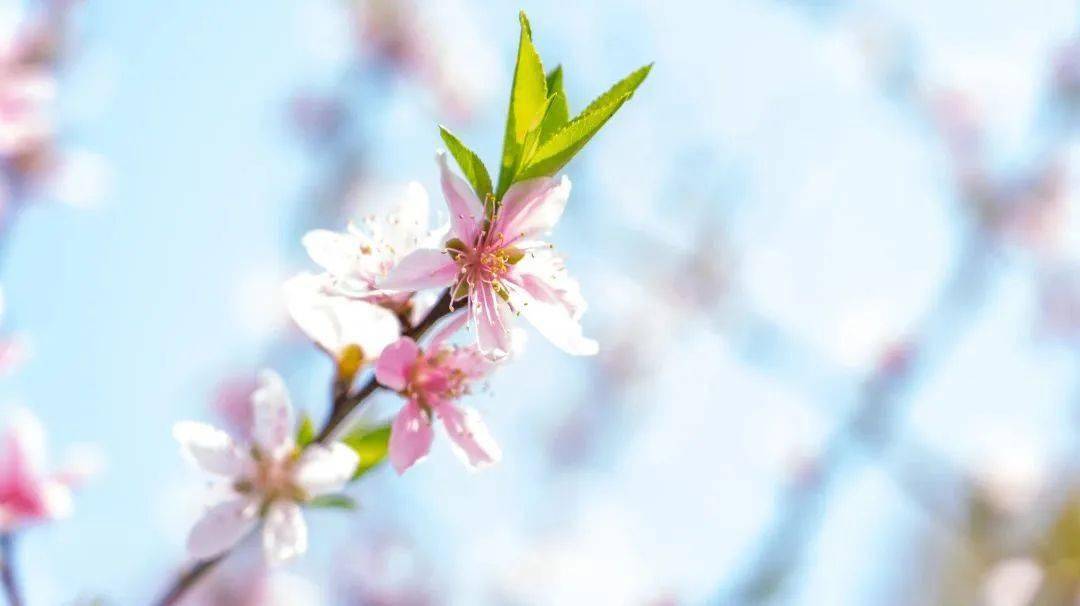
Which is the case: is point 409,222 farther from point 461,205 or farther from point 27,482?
point 27,482

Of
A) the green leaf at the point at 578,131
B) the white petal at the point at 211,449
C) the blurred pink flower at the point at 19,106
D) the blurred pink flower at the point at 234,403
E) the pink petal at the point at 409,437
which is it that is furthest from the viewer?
the blurred pink flower at the point at 234,403

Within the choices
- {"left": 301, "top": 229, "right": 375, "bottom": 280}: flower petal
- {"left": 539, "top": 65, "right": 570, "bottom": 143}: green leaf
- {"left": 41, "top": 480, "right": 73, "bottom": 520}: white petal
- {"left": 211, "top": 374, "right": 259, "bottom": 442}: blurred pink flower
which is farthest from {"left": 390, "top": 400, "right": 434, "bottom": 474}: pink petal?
{"left": 211, "top": 374, "right": 259, "bottom": 442}: blurred pink flower

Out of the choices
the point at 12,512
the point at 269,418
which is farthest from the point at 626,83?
the point at 12,512

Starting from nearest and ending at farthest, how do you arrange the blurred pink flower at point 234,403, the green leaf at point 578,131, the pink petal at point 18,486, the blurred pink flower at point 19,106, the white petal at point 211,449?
the green leaf at point 578,131 → the white petal at point 211,449 → the pink petal at point 18,486 → the blurred pink flower at point 19,106 → the blurred pink flower at point 234,403

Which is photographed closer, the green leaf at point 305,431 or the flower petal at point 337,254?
the flower petal at point 337,254

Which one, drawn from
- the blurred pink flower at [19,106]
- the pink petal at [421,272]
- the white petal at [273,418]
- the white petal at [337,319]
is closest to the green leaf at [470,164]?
the pink petal at [421,272]

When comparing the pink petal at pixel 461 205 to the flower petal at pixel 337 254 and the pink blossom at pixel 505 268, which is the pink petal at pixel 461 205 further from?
the flower petal at pixel 337 254

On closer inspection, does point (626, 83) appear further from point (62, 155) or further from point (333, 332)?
point (62, 155)
